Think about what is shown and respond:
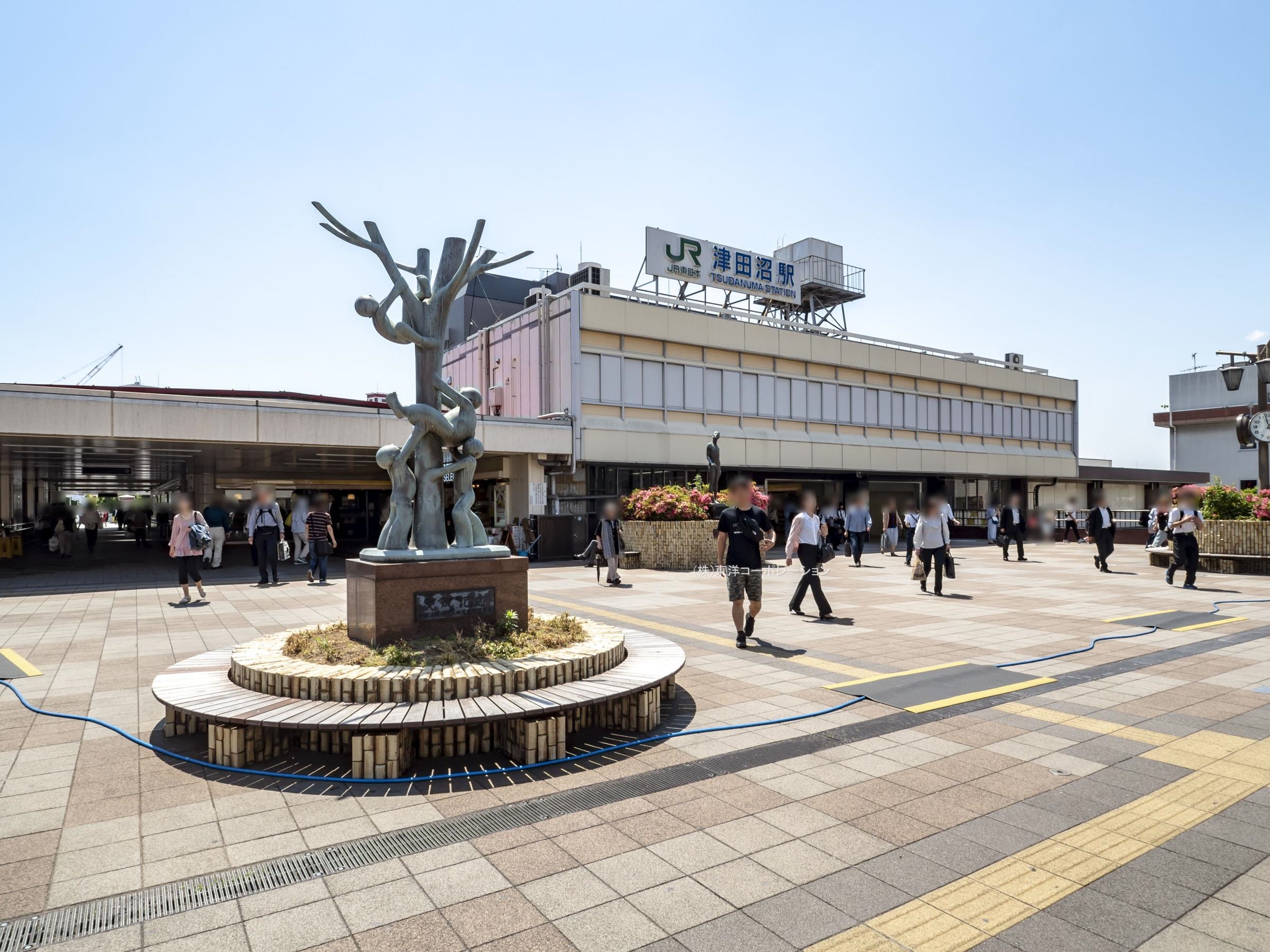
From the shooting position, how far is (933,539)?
13.4 m

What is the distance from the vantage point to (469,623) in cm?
679

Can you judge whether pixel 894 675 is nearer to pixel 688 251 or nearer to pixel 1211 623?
pixel 1211 623

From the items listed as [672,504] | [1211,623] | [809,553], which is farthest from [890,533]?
[809,553]

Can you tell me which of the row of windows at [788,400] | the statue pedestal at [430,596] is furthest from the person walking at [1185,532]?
the row of windows at [788,400]

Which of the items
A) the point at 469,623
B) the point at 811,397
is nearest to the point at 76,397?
the point at 469,623

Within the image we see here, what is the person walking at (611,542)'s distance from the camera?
15617 mm

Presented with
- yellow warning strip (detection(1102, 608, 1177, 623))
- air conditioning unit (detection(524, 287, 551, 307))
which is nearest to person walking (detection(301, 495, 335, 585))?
air conditioning unit (detection(524, 287, 551, 307))

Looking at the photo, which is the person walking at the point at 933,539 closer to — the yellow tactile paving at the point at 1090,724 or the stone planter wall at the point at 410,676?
the yellow tactile paving at the point at 1090,724

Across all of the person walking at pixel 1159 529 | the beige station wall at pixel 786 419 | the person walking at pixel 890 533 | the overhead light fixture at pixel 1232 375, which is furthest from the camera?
the beige station wall at pixel 786 419

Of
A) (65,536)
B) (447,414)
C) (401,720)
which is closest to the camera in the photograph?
(401,720)

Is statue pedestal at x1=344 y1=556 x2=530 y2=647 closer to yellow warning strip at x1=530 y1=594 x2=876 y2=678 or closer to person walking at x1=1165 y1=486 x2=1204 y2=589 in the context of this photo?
yellow warning strip at x1=530 y1=594 x2=876 y2=678

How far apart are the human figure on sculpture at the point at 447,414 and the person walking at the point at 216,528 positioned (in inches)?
519

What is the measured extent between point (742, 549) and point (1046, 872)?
542 centimetres

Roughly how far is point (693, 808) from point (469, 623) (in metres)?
3.03
